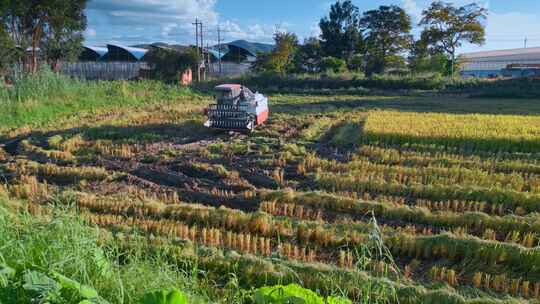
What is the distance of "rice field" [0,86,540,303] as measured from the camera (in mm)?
4430

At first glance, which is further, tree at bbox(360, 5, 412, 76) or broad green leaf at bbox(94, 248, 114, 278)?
tree at bbox(360, 5, 412, 76)

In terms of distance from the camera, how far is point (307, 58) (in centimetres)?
3878

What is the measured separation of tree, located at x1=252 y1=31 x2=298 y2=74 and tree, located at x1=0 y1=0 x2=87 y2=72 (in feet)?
52.8

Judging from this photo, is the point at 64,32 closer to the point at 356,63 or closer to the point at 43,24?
the point at 43,24

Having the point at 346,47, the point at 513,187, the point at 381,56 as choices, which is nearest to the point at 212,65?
the point at 346,47

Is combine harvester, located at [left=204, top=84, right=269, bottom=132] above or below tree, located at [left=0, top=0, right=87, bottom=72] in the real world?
below

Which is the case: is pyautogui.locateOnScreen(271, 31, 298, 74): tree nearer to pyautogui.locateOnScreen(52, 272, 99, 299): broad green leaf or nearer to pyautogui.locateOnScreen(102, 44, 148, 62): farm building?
pyautogui.locateOnScreen(102, 44, 148, 62): farm building

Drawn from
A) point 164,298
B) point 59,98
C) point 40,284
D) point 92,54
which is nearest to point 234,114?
point 59,98

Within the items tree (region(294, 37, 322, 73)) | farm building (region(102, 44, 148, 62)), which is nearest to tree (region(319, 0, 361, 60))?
tree (region(294, 37, 322, 73))

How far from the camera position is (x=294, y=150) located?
990cm

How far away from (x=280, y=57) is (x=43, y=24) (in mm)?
19116

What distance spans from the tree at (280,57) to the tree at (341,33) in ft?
10.2

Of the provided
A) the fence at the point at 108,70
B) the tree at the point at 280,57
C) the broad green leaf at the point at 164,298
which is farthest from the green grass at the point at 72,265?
the tree at the point at 280,57

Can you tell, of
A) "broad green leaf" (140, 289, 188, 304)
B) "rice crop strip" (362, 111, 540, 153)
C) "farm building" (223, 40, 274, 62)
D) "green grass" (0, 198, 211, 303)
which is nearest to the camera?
"broad green leaf" (140, 289, 188, 304)
